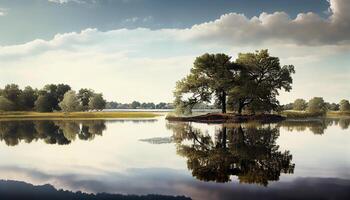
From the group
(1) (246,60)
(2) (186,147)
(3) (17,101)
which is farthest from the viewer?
(3) (17,101)

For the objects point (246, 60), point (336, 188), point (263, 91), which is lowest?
point (336, 188)

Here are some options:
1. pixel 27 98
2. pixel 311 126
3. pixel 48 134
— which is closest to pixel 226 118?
pixel 311 126

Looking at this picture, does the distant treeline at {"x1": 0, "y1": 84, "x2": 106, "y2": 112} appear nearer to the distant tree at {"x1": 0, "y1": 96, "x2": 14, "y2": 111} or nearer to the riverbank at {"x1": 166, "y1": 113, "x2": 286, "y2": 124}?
the distant tree at {"x1": 0, "y1": 96, "x2": 14, "y2": 111}

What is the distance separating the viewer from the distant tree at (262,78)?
86.3m

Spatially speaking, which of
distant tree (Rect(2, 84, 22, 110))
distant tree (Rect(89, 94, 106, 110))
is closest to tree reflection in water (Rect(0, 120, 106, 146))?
distant tree (Rect(2, 84, 22, 110))

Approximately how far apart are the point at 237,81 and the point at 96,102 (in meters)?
110

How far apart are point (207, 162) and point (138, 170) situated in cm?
449

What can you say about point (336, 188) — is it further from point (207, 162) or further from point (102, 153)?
point (102, 153)

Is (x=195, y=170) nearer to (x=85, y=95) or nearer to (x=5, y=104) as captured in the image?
(x=5, y=104)

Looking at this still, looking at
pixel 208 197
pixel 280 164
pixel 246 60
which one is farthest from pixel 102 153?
pixel 246 60

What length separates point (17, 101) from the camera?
169625mm

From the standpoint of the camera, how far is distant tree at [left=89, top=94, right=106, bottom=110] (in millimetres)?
182250

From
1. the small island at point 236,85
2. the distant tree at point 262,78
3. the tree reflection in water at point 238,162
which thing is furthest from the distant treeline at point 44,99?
the tree reflection in water at point 238,162

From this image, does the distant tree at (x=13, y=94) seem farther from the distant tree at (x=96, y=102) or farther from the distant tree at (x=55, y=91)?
the distant tree at (x=96, y=102)
